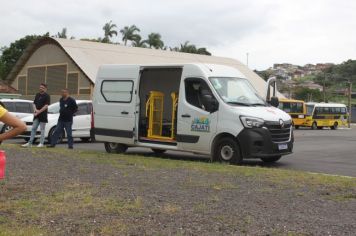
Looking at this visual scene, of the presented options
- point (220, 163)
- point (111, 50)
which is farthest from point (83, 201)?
point (111, 50)

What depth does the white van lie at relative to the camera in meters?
12.4

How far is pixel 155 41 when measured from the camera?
80375 mm

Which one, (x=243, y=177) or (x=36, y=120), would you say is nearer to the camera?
(x=243, y=177)

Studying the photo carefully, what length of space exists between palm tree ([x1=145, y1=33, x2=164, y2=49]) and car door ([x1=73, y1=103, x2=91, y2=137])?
60.6 m

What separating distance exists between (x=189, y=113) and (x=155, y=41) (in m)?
68.2

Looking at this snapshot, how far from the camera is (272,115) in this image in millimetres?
12586

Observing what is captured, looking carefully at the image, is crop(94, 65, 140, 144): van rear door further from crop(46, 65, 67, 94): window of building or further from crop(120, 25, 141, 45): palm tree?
crop(120, 25, 141, 45): palm tree

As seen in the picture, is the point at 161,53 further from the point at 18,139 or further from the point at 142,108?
the point at 142,108

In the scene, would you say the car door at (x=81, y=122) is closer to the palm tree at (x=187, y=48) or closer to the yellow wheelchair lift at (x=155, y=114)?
the yellow wheelchair lift at (x=155, y=114)

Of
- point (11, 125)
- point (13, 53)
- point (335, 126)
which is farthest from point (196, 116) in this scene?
point (13, 53)

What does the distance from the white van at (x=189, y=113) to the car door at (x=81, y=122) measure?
4880 mm

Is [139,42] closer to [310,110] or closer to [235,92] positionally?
[310,110]

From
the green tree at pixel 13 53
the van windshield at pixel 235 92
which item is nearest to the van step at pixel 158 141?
the van windshield at pixel 235 92

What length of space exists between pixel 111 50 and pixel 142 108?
42.7 m
